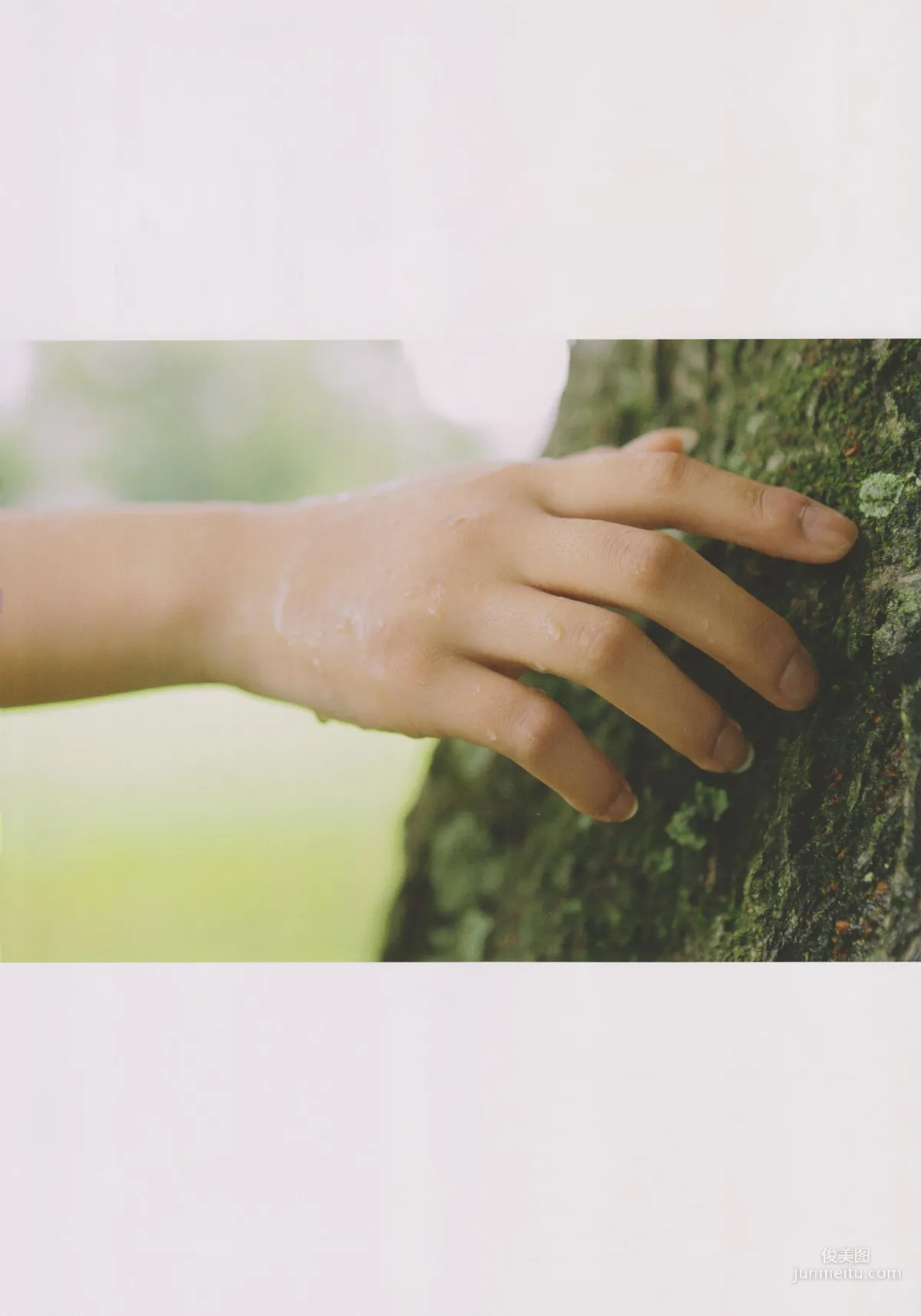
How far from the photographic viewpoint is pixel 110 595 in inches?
42.7

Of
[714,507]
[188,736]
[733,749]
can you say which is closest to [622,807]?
[733,749]

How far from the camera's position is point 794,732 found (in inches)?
38.7

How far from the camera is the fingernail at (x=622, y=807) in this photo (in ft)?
3.44

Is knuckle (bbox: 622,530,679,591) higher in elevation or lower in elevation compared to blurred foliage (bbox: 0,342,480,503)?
lower

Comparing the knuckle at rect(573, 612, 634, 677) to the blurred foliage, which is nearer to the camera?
the knuckle at rect(573, 612, 634, 677)

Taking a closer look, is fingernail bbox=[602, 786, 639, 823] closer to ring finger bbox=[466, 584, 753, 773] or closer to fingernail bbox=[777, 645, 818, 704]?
ring finger bbox=[466, 584, 753, 773]

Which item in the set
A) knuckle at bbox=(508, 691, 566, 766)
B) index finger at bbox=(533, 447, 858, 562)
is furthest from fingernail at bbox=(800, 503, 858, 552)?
knuckle at bbox=(508, 691, 566, 766)

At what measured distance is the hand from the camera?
0.94 meters

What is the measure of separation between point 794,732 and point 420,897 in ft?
1.73

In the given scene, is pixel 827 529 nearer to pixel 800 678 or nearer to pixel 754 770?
pixel 800 678
